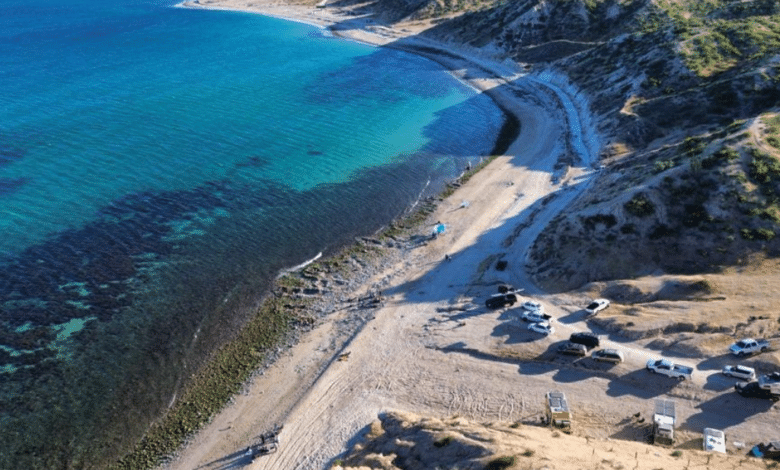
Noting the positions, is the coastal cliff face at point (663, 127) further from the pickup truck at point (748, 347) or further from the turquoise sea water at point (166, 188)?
the turquoise sea water at point (166, 188)

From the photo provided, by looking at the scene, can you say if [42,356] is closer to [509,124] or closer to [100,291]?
[100,291]

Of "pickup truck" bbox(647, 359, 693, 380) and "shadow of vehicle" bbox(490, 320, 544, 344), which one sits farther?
"shadow of vehicle" bbox(490, 320, 544, 344)

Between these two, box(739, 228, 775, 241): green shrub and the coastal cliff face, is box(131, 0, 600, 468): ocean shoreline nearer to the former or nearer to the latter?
the coastal cliff face

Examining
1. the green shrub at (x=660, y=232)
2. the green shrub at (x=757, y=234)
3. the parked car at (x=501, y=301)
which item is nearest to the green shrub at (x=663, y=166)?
the green shrub at (x=660, y=232)

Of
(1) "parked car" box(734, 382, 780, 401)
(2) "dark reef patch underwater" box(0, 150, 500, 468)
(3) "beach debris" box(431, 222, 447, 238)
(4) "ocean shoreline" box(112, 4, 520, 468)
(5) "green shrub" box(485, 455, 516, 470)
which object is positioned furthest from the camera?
(3) "beach debris" box(431, 222, 447, 238)

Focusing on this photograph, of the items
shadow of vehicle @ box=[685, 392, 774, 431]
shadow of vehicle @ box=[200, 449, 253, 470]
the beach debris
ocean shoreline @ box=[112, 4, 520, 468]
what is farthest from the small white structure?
the beach debris

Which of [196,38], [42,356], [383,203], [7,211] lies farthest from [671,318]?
[196,38]

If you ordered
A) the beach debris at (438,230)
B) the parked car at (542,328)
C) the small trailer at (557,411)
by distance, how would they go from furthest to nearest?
the beach debris at (438,230) < the parked car at (542,328) < the small trailer at (557,411)
